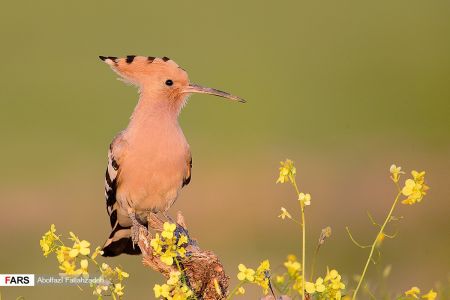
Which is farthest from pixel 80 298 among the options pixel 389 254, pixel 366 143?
pixel 366 143

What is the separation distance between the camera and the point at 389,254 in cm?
740

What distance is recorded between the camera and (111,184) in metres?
4.41

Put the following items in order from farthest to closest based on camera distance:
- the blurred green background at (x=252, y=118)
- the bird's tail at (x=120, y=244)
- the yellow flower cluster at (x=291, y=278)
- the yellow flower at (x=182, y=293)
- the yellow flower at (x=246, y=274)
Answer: the blurred green background at (x=252, y=118) < the bird's tail at (x=120, y=244) < the yellow flower cluster at (x=291, y=278) < the yellow flower at (x=182, y=293) < the yellow flower at (x=246, y=274)

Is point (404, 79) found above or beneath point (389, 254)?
above

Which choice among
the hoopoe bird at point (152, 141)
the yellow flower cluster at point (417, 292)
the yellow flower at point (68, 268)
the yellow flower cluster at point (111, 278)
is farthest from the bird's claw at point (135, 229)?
the yellow flower cluster at point (417, 292)

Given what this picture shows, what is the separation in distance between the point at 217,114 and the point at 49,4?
592 centimetres

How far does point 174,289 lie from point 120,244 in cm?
134

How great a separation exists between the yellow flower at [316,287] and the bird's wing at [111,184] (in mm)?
1283

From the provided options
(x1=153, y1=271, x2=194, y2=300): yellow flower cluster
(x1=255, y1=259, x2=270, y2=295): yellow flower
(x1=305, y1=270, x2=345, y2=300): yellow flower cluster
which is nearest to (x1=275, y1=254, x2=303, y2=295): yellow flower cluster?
(x1=305, y1=270, x2=345, y2=300): yellow flower cluster

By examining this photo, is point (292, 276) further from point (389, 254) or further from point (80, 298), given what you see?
point (389, 254)

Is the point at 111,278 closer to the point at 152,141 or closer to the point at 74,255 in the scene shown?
the point at 74,255

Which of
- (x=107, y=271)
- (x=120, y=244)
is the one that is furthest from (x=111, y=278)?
(x=120, y=244)

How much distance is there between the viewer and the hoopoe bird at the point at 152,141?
163 inches

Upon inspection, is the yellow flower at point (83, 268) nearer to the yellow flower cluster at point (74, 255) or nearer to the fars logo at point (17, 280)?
the yellow flower cluster at point (74, 255)
